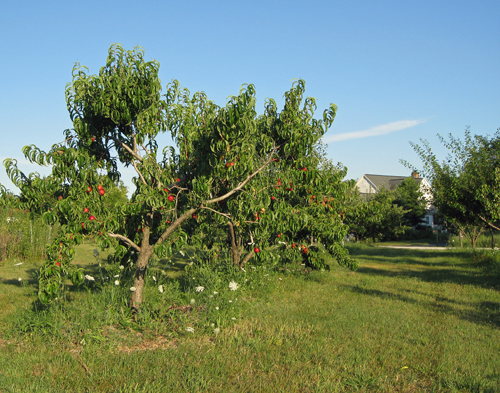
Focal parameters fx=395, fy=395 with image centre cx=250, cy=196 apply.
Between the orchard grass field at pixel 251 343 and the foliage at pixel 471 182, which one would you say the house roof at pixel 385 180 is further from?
the orchard grass field at pixel 251 343

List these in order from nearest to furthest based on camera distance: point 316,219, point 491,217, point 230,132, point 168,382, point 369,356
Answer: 1. point 168,382
2. point 369,356
3. point 230,132
4. point 316,219
5. point 491,217

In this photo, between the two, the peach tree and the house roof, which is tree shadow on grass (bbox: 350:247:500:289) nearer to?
the peach tree

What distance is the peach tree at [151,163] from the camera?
17.8 ft

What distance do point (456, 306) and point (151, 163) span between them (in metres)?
6.53

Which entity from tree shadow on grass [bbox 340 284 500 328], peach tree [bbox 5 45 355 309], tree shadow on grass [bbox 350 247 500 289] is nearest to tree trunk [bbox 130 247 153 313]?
peach tree [bbox 5 45 355 309]

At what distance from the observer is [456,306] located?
7.92m

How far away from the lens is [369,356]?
16.4 ft

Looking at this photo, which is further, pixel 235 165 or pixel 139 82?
pixel 139 82

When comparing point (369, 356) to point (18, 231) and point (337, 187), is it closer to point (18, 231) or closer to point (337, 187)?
point (337, 187)

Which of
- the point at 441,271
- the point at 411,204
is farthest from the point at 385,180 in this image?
the point at 441,271

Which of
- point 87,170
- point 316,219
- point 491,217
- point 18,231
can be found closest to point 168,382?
point 87,170

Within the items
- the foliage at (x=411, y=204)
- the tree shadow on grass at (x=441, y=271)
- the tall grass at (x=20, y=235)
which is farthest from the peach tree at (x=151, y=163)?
the foliage at (x=411, y=204)

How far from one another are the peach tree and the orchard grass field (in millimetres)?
678

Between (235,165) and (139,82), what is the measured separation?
210 centimetres
